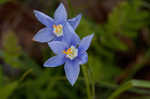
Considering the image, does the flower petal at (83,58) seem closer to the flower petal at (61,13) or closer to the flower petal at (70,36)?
the flower petal at (70,36)

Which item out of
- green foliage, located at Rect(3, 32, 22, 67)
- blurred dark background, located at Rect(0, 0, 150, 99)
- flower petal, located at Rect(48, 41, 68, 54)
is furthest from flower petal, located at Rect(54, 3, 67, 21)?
green foliage, located at Rect(3, 32, 22, 67)

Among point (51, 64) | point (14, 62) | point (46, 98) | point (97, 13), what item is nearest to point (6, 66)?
point (14, 62)

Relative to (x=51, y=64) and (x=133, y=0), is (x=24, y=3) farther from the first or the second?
(x=51, y=64)

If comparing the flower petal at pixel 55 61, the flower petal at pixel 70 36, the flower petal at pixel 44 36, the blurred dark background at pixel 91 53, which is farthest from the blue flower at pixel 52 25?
the blurred dark background at pixel 91 53

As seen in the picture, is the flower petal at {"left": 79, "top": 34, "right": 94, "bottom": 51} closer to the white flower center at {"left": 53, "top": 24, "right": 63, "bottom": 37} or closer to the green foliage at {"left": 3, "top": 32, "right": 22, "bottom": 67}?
the white flower center at {"left": 53, "top": 24, "right": 63, "bottom": 37}

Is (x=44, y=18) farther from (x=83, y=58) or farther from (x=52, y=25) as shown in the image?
(x=83, y=58)

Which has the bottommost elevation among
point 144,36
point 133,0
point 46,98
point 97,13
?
point 46,98
